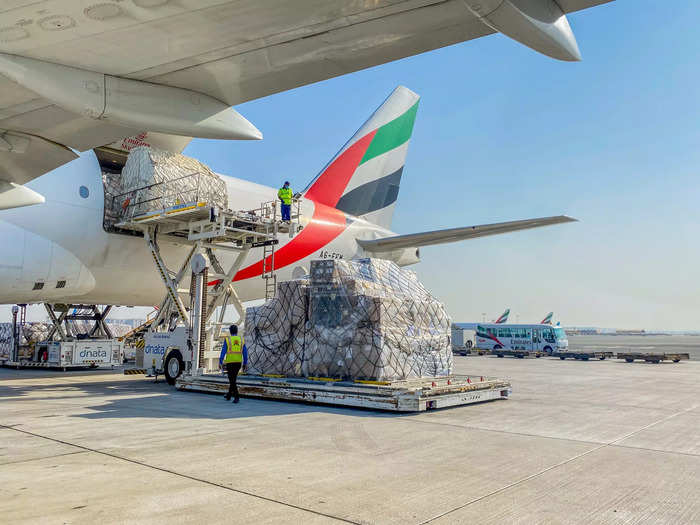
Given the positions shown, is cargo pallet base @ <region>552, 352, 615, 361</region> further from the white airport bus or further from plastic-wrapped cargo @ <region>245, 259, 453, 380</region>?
plastic-wrapped cargo @ <region>245, 259, 453, 380</region>

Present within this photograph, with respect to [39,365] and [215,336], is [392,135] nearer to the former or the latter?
[215,336]

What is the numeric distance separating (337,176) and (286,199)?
1023 centimetres

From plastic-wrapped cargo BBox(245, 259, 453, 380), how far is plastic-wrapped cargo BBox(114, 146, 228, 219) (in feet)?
15.9

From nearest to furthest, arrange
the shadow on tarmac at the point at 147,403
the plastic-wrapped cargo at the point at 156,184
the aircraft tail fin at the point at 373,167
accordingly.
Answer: the shadow on tarmac at the point at 147,403
the plastic-wrapped cargo at the point at 156,184
the aircraft tail fin at the point at 373,167

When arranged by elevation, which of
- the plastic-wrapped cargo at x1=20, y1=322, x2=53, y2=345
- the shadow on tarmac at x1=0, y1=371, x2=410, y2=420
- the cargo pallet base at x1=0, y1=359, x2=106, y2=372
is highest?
the plastic-wrapped cargo at x1=20, y1=322, x2=53, y2=345

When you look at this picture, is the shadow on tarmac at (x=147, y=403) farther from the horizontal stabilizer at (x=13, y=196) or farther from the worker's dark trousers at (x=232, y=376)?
the horizontal stabilizer at (x=13, y=196)

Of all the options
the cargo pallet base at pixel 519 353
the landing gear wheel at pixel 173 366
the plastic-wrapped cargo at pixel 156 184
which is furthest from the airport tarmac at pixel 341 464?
the cargo pallet base at pixel 519 353

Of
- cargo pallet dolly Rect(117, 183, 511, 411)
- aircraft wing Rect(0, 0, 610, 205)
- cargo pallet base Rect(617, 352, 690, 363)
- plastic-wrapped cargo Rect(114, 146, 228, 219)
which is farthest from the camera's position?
cargo pallet base Rect(617, 352, 690, 363)

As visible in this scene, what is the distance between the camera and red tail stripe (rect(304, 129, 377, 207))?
2650cm

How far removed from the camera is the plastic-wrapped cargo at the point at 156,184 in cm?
1641

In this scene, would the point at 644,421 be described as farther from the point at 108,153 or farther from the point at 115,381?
the point at 108,153

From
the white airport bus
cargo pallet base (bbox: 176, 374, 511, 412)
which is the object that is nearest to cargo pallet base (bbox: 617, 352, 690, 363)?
the white airport bus

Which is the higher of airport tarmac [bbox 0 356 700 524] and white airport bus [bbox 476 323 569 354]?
white airport bus [bbox 476 323 569 354]

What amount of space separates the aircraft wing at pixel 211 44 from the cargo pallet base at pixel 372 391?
6.35 metres
